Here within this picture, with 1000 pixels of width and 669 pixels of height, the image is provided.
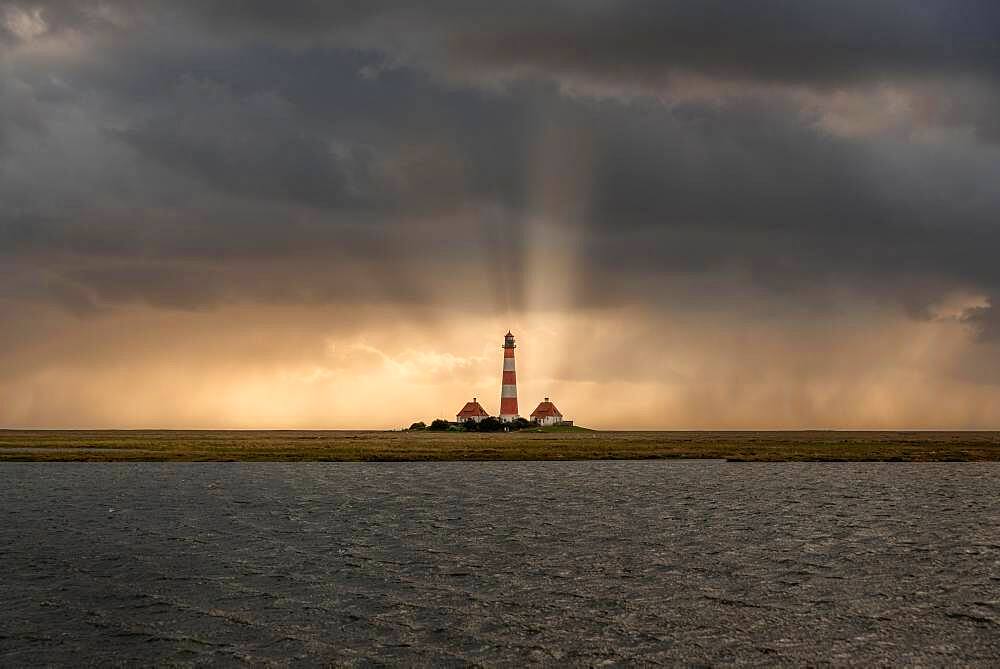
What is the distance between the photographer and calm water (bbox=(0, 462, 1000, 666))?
59.4 ft

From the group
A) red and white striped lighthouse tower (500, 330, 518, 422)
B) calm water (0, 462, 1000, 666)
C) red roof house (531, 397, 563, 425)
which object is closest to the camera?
calm water (0, 462, 1000, 666)

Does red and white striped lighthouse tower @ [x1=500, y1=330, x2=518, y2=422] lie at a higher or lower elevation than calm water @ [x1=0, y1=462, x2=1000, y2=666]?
higher

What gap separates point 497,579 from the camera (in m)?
25.3

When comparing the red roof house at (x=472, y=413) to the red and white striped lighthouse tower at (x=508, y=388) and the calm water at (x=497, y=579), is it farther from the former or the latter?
the calm water at (x=497, y=579)

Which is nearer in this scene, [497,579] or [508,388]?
[497,579]

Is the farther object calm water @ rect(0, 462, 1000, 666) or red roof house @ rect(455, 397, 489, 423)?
red roof house @ rect(455, 397, 489, 423)

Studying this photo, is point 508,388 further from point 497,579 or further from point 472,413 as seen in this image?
point 497,579

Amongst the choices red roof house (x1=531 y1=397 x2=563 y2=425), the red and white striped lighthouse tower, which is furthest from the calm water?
red roof house (x1=531 y1=397 x2=563 y2=425)

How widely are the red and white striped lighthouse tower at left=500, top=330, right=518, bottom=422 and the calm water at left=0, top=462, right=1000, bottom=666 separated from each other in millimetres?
98498

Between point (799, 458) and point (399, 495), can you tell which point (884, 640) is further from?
point (799, 458)

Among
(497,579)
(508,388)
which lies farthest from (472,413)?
(497,579)

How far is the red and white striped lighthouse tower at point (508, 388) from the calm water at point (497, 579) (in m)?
98.5

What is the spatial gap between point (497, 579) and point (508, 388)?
424 feet

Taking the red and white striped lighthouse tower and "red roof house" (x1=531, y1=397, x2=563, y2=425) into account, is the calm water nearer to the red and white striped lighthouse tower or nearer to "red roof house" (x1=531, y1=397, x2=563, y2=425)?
the red and white striped lighthouse tower
